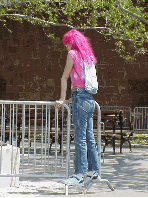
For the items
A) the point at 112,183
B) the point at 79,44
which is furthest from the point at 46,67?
the point at 79,44

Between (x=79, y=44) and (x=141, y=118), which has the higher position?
(x=79, y=44)

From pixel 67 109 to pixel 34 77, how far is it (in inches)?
726

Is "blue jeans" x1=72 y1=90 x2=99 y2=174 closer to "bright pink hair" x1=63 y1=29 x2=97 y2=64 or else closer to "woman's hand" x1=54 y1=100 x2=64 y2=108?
"woman's hand" x1=54 y1=100 x2=64 y2=108

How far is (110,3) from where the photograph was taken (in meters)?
18.0

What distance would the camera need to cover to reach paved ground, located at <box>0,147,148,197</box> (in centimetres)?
655

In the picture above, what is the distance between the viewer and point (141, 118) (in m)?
23.0

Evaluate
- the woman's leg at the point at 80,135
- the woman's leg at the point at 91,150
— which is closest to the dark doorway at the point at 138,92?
the woman's leg at the point at 91,150

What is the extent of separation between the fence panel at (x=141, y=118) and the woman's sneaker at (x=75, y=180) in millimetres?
15893

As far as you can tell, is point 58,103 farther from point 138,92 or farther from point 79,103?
point 138,92

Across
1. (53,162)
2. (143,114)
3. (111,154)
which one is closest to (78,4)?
(143,114)

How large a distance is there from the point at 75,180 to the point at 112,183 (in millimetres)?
1493

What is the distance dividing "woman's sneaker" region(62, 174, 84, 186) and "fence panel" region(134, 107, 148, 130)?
15.9m

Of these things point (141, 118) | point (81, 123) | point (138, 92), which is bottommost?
point (141, 118)

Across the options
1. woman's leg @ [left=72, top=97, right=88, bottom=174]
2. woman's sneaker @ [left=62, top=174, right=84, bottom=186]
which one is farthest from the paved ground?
woman's leg @ [left=72, top=97, right=88, bottom=174]
